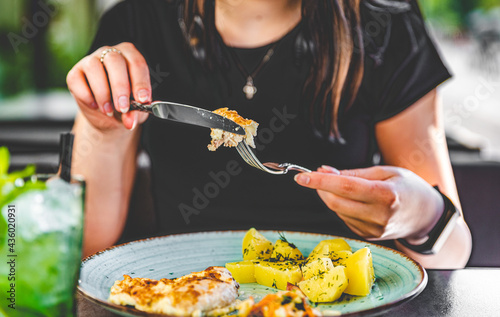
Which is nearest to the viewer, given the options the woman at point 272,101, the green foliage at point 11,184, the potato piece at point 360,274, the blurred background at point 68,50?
the green foliage at point 11,184

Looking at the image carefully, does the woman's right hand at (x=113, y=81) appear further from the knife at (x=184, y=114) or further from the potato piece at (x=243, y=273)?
the potato piece at (x=243, y=273)

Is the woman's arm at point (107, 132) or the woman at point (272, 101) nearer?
the woman's arm at point (107, 132)

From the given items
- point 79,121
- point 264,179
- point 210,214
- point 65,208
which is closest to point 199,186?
point 210,214

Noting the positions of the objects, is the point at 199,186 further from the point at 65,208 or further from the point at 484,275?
the point at 65,208

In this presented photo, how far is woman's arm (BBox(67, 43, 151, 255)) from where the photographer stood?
1.12 meters

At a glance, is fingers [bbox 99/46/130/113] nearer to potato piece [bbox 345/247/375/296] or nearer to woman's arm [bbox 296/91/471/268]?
woman's arm [bbox 296/91/471/268]

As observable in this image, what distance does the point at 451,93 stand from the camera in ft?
19.3

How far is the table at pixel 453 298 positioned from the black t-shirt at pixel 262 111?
0.73 metres

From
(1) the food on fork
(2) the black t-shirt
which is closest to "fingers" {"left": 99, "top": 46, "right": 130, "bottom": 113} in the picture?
(1) the food on fork

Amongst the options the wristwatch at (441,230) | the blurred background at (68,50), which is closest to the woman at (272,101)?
the wristwatch at (441,230)

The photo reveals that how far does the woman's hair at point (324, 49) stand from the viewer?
67.2 inches

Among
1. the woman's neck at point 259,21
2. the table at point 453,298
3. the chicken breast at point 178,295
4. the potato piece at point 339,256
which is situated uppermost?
the woman's neck at point 259,21

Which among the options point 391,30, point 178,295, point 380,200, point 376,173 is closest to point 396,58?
point 391,30

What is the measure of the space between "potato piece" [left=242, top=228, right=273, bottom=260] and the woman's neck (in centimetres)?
90
